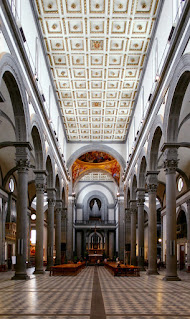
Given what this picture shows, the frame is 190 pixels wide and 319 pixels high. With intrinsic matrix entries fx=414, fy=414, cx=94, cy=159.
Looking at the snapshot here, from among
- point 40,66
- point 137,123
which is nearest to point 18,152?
point 40,66

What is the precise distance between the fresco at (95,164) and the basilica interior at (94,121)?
7175 millimetres

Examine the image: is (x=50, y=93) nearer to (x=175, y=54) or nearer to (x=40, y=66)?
(x=40, y=66)

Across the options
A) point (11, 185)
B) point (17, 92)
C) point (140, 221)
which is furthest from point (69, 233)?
point (17, 92)

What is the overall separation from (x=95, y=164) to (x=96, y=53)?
71.5 ft

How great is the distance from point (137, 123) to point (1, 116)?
12.2 metres

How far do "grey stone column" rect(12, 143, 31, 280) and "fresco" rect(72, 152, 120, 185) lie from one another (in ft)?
85.7

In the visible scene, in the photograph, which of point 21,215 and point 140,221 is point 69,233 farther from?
point 21,215

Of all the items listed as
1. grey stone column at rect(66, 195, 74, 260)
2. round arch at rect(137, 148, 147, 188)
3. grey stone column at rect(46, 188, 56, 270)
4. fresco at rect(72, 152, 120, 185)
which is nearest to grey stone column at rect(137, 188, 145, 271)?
round arch at rect(137, 148, 147, 188)

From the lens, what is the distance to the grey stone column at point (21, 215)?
17203mm

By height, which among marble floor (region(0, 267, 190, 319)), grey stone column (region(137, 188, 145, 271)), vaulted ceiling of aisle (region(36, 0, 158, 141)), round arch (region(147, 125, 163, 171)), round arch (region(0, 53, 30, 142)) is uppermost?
vaulted ceiling of aisle (region(36, 0, 158, 141))

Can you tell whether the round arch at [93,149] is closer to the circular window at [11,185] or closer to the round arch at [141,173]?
the circular window at [11,185]

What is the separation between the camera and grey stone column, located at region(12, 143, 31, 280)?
17.2m

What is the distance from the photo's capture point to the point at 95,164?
44.3 metres

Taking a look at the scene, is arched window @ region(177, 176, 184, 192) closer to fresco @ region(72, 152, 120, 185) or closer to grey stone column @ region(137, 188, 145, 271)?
grey stone column @ region(137, 188, 145, 271)
